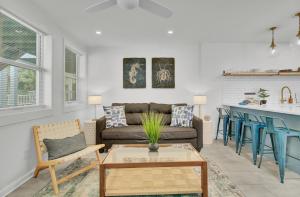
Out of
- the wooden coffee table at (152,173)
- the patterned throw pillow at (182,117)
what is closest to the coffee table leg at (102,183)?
the wooden coffee table at (152,173)

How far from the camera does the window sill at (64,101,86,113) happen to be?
4379 mm

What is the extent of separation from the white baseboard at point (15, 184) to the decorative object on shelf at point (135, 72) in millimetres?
3112

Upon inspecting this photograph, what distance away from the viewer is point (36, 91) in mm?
3508

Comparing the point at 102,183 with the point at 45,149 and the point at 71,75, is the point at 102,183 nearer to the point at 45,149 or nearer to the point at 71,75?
the point at 45,149

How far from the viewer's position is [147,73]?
18.3 ft

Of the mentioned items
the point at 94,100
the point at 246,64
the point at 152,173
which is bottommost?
the point at 152,173

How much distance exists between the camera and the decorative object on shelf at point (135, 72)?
5.55m

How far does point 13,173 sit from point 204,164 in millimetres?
2277

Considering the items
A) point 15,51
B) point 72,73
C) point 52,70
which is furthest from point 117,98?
point 15,51

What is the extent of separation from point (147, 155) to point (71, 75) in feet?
10.4

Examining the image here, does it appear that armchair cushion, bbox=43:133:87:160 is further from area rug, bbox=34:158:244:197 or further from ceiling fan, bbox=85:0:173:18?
ceiling fan, bbox=85:0:173:18

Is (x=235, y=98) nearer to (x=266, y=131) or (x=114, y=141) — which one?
(x=266, y=131)

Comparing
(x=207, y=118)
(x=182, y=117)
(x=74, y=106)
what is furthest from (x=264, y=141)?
(x=74, y=106)

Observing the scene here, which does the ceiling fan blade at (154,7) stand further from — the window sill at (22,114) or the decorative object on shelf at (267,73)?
the decorative object on shelf at (267,73)
